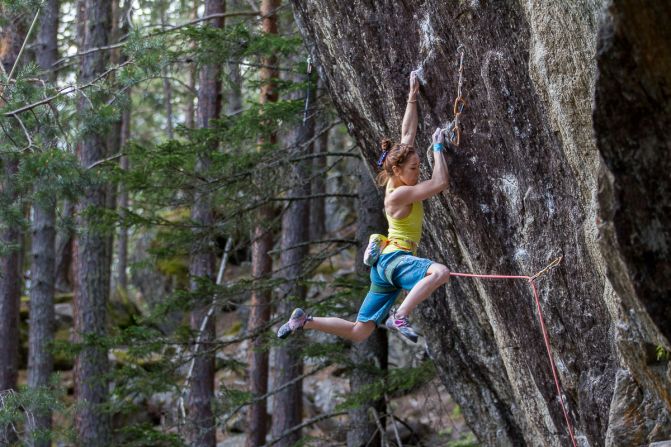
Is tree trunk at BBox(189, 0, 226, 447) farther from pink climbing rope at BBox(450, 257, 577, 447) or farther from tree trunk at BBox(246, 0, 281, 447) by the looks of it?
pink climbing rope at BBox(450, 257, 577, 447)

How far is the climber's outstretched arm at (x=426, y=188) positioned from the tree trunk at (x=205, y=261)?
5.38 meters

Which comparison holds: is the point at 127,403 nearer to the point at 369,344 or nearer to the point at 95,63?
the point at 369,344

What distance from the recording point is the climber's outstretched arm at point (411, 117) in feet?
21.6

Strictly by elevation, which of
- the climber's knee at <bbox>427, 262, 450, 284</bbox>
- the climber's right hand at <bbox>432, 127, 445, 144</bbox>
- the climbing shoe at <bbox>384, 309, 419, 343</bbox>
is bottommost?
the climbing shoe at <bbox>384, 309, 419, 343</bbox>

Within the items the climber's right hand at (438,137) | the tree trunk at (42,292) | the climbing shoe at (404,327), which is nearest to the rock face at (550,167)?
the climber's right hand at (438,137)

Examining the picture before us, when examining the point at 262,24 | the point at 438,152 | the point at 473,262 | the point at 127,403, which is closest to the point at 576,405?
the point at 473,262

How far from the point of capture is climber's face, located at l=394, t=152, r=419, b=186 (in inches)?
245

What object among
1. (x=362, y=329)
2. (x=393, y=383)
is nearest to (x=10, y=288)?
(x=393, y=383)

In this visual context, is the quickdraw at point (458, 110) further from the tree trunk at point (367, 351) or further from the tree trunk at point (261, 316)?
the tree trunk at point (261, 316)

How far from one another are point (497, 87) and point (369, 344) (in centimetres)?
576

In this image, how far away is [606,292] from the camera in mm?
5828

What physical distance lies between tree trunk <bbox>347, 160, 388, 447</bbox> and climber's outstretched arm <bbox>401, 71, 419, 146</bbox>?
443cm

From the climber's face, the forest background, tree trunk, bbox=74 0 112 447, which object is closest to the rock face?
the climber's face

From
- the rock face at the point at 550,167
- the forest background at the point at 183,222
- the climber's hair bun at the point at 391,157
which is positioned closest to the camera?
the rock face at the point at 550,167
